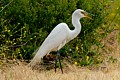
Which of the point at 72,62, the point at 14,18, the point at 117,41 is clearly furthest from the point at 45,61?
the point at 117,41

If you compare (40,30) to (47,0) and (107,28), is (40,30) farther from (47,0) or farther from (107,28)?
(107,28)

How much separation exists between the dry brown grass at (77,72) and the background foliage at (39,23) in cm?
63

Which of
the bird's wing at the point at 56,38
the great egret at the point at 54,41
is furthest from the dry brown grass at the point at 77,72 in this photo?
the bird's wing at the point at 56,38

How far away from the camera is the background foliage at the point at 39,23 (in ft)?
36.4

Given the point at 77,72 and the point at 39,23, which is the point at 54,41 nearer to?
the point at 77,72

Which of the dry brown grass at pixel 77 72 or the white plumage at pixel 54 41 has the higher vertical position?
the white plumage at pixel 54 41

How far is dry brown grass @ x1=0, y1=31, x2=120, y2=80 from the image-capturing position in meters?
7.44

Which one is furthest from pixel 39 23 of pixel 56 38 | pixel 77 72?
pixel 77 72

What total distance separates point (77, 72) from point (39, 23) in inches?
102

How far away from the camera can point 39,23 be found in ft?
38.2

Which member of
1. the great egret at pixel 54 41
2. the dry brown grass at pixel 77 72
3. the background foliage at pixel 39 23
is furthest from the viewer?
the background foliage at pixel 39 23

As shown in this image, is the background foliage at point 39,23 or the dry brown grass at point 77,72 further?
the background foliage at point 39,23

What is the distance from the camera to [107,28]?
13.3 meters

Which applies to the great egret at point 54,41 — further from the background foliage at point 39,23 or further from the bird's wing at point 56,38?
the background foliage at point 39,23
